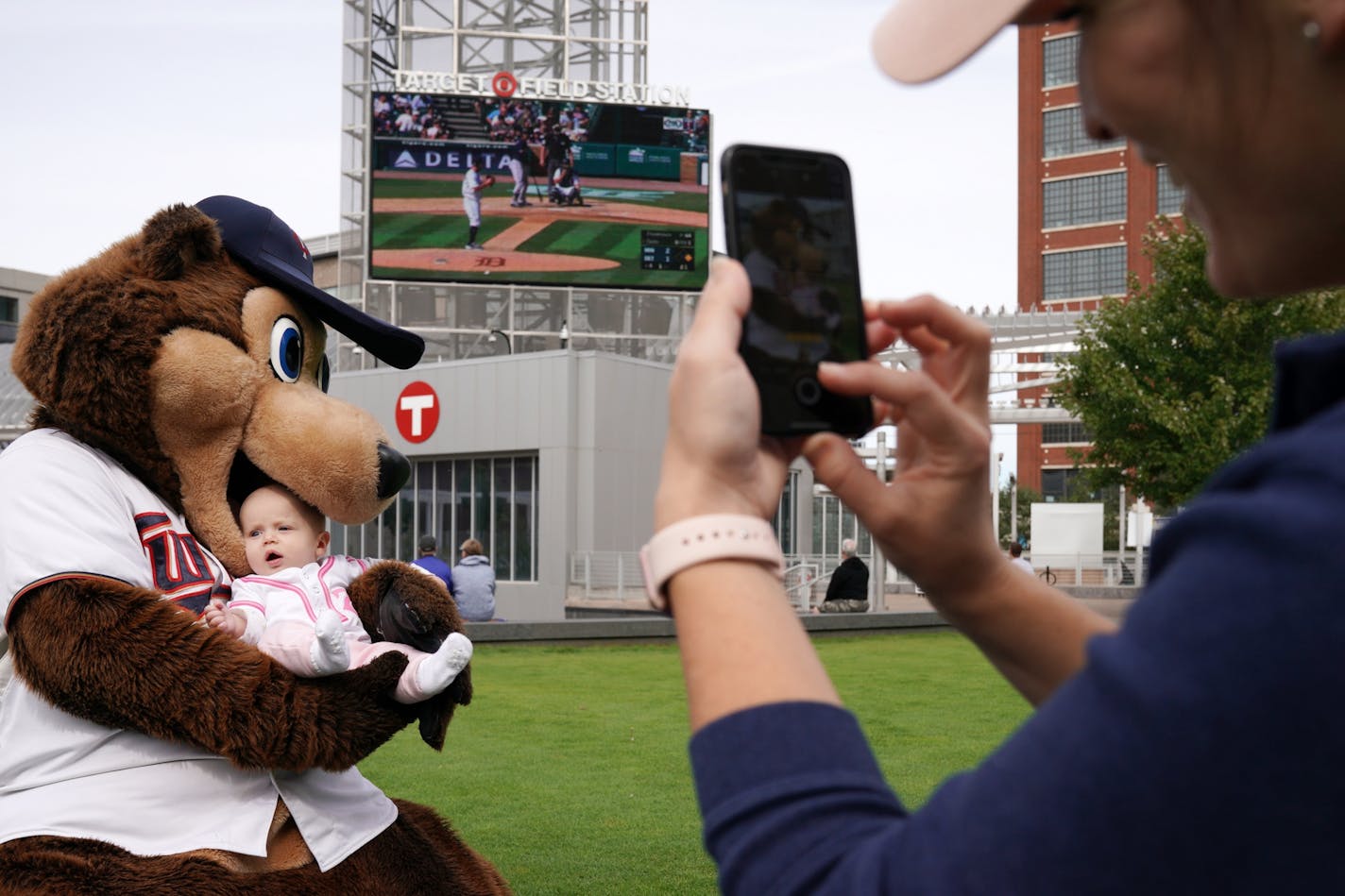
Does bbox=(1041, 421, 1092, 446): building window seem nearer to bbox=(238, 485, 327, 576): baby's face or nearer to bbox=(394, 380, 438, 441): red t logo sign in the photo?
bbox=(394, 380, 438, 441): red t logo sign

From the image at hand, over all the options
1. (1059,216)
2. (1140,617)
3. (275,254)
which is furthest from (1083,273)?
(1140,617)

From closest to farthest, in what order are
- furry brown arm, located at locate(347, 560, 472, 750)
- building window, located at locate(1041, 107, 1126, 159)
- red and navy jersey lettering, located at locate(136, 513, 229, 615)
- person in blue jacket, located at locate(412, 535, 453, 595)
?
red and navy jersey lettering, located at locate(136, 513, 229, 615)
furry brown arm, located at locate(347, 560, 472, 750)
person in blue jacket, located at locate(412, 535, 453, 595)
building window, located at locate(1041, 107, 1126, 159)

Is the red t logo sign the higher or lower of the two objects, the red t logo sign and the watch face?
the higher

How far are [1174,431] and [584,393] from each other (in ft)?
37.3

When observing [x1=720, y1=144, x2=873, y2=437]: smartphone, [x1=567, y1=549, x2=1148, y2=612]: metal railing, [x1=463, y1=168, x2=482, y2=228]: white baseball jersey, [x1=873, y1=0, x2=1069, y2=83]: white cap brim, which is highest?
[x1=463, y1=168, x2=482, y2=228]: white baseball jersey

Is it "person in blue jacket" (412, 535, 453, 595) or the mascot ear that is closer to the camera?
the mascot ear

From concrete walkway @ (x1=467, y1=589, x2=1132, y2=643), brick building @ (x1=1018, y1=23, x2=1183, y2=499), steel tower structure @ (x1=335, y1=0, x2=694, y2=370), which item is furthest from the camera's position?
brick building @ (x1=1018, y1=23, x2=1183, y2=499)

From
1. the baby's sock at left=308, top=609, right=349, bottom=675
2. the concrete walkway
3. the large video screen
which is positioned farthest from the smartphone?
the large video screen

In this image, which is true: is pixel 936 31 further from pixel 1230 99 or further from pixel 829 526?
pixel 829 526

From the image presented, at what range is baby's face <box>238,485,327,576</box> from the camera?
2.85m

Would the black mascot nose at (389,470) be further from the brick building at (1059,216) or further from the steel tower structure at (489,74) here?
the brick building at (1059,216)

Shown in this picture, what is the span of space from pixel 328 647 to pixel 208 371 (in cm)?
67

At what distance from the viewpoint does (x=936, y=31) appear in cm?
92

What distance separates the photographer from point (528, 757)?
8219 millimetres
